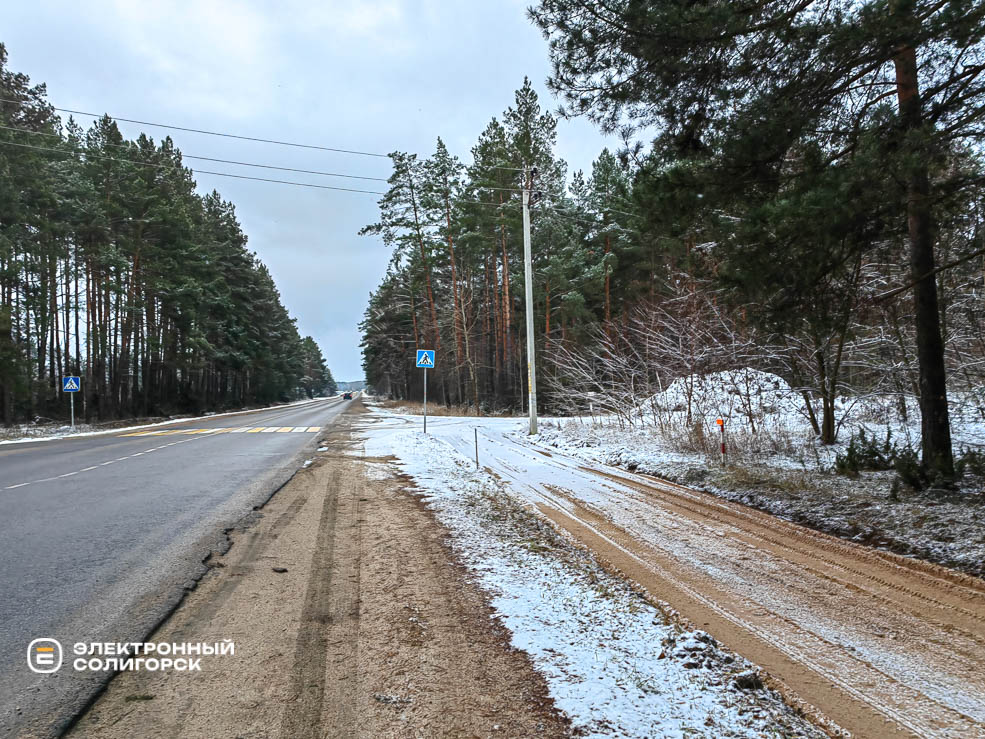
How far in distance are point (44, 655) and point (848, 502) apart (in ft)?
24.9

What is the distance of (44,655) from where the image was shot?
3125 mm

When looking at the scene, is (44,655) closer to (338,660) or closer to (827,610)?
(338,660)

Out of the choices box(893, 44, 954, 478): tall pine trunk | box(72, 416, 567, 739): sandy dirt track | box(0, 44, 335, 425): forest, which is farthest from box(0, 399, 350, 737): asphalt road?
box(0, 44, 335, 425): forest

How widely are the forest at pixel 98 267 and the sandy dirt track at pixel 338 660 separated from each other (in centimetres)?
2063

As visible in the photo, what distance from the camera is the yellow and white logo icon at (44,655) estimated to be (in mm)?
2972

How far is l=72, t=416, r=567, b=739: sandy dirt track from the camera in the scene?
7.87 feet

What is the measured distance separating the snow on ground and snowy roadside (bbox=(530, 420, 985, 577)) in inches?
113

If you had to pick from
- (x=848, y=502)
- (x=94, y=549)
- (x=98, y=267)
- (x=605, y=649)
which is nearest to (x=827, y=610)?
(x=605, y=649)

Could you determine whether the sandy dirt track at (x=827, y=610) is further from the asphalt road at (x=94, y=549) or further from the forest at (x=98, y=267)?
the forest at (x=98, y=267)

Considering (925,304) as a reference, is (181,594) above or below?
below

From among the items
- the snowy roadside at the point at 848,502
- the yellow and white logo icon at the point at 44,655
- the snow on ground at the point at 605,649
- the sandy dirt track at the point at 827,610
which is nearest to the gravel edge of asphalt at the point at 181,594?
the yellow and white logo icon at the point at 44,655

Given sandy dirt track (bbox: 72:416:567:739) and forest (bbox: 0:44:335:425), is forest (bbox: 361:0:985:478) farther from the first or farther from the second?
forest (bbox: 0:44:335:425)

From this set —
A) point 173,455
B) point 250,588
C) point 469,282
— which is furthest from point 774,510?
point 469,282

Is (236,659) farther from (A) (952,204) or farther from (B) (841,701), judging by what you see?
(A) (952,204)
